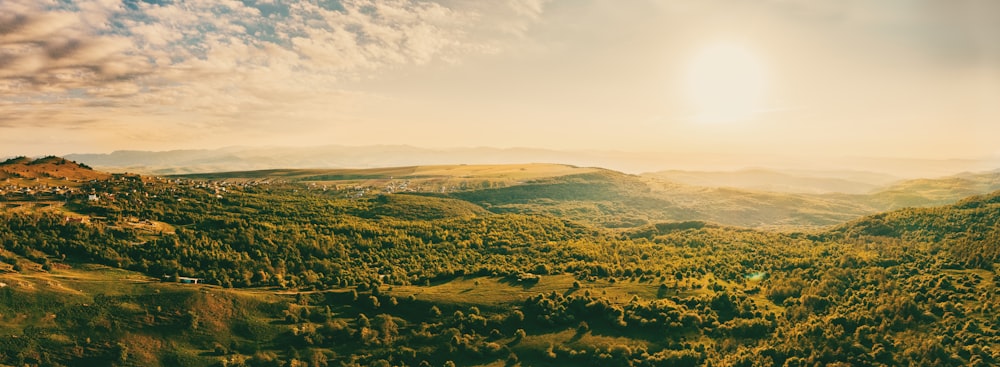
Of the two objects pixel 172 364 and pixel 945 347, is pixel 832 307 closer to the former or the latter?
pixel 945 347

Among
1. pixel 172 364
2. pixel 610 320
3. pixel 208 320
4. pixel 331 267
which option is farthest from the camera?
pixel 331 267

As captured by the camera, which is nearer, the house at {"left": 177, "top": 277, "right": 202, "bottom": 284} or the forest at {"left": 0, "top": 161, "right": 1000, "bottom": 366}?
the forest at {"left": 0, "top": 161, "right": 1000, "bottom": 366}

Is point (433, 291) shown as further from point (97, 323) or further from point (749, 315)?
point (749, 315)

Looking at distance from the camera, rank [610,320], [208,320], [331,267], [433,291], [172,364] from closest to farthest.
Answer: [172,364]
[208,320]
[610,320]
[433,291]
[331,267]

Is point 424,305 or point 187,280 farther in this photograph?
point 424,305

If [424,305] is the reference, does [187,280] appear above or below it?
above

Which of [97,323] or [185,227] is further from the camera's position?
[185,227]

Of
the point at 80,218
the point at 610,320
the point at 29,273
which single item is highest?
the point at 80,218

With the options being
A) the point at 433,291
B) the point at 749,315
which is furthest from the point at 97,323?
the point at 749,315

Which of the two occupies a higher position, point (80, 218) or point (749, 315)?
point (80, 218)

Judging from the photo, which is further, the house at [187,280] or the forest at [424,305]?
the house at [187,280]
